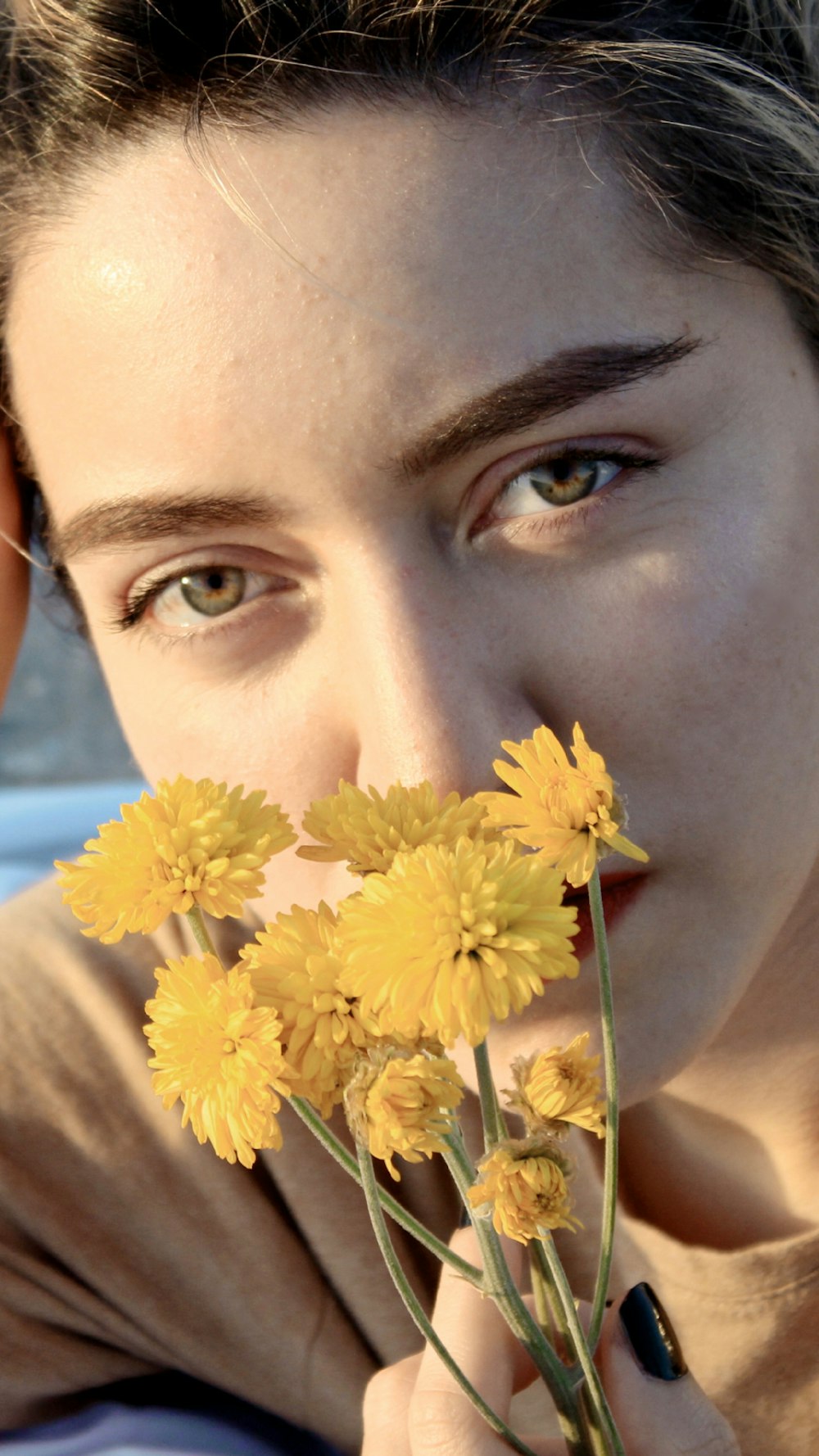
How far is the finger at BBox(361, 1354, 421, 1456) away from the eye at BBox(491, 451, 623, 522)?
0.58 metres

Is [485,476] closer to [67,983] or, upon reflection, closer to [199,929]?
[199,929]

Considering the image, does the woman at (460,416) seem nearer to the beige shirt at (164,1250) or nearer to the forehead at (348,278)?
the forehead at (348,278)

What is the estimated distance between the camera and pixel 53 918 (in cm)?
165

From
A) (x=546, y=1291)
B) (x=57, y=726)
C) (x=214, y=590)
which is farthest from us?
(x=57, y=726)

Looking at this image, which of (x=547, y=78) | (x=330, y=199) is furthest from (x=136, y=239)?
(x=547, y=78)

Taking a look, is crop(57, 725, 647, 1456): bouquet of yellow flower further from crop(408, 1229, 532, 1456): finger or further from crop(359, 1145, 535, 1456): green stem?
crop(408, 1229, 532, 1456): finger

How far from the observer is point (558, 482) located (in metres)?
1.00

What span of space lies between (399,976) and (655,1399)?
1.27 ft

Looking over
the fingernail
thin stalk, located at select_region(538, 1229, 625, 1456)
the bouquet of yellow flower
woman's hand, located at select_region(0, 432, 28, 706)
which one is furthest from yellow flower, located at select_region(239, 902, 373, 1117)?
woman's hand, located at select_region(0, 432, 28, 706)

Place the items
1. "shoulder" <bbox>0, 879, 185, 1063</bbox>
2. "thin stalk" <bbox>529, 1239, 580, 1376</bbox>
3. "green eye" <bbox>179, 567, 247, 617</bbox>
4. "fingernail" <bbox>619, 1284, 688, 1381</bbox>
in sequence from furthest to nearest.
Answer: "shoulder" <bbox>0, 879, 185, 1063</bbox>
"green eye" <bbox>179, 567, 247, 617</bbox>
"fingernail" <bbox>619, 1284, 688, 1381</bbox>
"thin stalk" <bbox>529, 1239, 580, 1376</bbox>

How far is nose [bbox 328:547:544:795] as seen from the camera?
2.91ft

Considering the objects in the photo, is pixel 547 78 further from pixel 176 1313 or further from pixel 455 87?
pixel 176 1313

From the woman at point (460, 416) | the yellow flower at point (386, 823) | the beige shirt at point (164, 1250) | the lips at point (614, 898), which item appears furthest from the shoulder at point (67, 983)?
the yellow flower at point (386, 823)

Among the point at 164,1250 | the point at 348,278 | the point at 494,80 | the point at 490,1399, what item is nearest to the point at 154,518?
the point at 348,278
